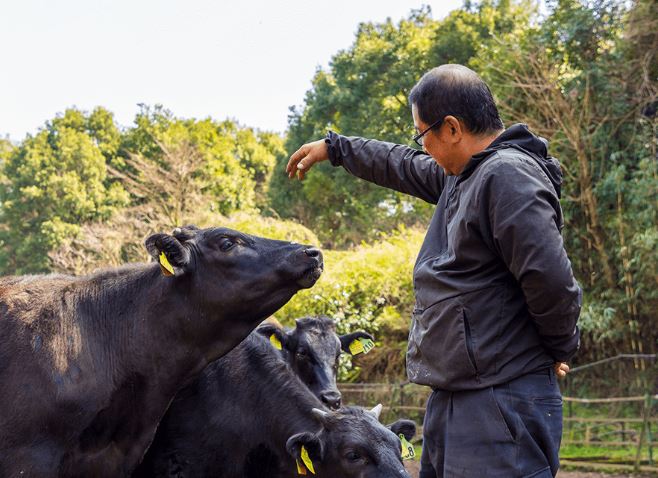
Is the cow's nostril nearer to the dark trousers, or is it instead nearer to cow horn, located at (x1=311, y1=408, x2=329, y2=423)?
cow horn, located at (x1=311, y1=408, x2=329, y2=423)

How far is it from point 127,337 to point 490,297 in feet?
10.1

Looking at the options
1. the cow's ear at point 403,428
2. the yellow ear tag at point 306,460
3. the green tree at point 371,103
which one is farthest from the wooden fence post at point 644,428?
the green tree at point 371,103

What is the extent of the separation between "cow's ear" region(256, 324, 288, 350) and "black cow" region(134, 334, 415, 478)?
1.24m

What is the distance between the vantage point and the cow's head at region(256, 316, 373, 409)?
8508 mm

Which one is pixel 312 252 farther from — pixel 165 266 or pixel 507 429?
pixel 507 429

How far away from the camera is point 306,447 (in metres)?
5.87

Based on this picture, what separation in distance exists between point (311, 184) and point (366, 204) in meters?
3.12

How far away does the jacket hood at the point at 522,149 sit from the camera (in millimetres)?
3857

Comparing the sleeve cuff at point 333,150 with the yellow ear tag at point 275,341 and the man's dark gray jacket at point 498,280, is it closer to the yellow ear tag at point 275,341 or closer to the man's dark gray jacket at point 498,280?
the man's dark gray jacket at point 498,280

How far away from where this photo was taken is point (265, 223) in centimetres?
2625

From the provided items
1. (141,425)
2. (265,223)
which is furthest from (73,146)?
(141,425)

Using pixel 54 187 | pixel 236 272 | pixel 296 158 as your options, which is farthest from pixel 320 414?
pixel 54 187

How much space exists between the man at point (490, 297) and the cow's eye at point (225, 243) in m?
2.14

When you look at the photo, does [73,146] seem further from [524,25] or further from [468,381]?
[468,381]
